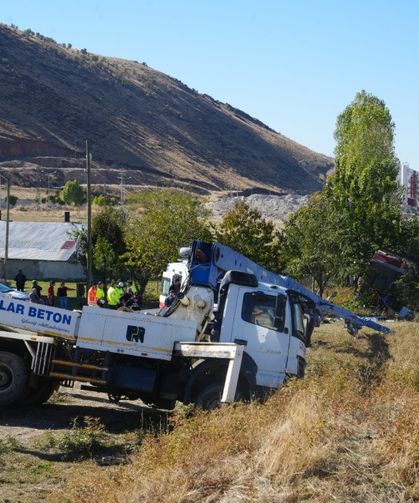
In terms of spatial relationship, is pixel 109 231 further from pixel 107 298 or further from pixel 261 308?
pixel 261 308

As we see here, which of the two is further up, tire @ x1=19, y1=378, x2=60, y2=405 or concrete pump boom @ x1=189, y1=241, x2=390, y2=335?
concrete pump boom @ x1=189, y1=241, x2=390, y2=335

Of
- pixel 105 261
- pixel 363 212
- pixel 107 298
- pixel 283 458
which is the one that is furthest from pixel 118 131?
pixel 283 458

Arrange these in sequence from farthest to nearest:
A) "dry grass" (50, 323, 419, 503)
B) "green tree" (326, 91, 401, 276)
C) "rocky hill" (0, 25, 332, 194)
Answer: "rocky hill" (0, 25, 332, 194) < "green tree" (326, 91, 401, 276) < "dry grass" (50, 323, 419, 503)

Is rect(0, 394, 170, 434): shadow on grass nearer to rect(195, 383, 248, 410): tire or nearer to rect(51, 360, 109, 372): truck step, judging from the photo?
rect(195, 383, 248, 410): tire

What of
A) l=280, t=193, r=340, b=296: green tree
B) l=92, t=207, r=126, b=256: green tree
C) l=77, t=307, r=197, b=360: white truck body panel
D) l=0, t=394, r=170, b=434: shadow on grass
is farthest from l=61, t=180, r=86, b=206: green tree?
l=77, t=307, r=197, b=360: white truck body panel

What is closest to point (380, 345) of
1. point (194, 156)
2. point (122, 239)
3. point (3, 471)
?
point (3, 471)

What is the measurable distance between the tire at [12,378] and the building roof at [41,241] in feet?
107

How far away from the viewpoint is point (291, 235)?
A: 113ft

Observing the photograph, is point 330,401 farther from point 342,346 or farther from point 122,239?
point 122,239

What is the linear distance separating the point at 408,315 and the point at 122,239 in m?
16.0

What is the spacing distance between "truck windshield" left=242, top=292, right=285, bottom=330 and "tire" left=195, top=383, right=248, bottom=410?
1.28m

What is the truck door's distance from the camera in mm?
13625

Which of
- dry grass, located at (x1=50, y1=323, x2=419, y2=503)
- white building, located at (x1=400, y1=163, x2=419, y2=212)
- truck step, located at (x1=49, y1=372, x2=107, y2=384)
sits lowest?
truck step, located at (x1=49, y1=372, x2=107, y2=384)

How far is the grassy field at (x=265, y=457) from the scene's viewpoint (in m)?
7.95
